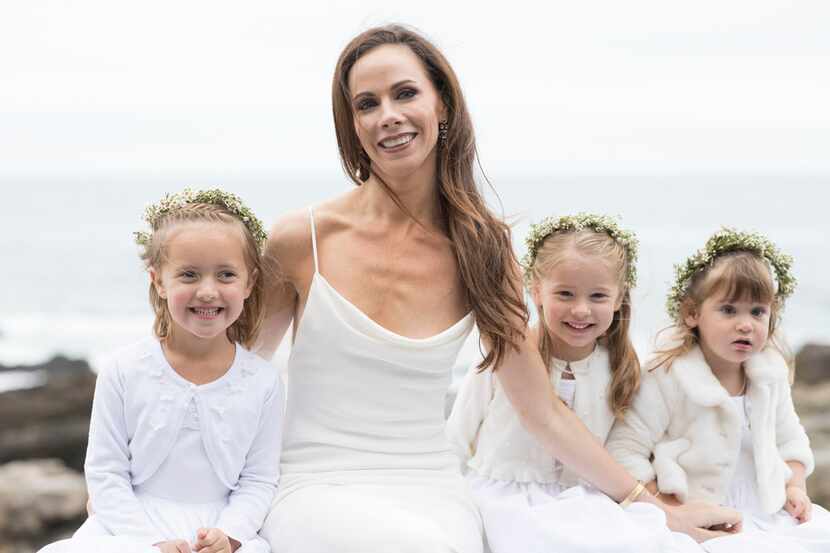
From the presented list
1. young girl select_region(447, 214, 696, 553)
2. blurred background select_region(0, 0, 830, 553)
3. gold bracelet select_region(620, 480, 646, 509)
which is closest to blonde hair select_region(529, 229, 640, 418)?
young girl select_region(447, 214, 696, 553)

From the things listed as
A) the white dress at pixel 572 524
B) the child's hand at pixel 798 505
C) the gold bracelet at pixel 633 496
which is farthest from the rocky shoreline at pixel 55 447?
the white dress at pixel 572 524

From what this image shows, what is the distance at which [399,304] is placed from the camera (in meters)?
3.12

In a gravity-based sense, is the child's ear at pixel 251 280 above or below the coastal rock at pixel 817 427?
above

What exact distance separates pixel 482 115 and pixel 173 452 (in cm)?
2319

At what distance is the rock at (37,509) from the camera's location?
7.73 meters

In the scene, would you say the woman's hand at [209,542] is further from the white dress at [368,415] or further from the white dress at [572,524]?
the white dress at [572,524]

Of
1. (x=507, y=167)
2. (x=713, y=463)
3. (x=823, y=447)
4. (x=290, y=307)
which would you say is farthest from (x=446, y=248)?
(x=507, y=167)

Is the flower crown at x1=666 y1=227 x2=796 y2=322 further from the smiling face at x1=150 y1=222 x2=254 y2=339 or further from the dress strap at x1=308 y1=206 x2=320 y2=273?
the smiling face at x1=150 y1=222 x2=254 y2=339

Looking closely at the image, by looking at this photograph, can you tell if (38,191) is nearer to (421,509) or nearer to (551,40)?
(551,40)

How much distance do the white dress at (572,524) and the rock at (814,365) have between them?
8146mm

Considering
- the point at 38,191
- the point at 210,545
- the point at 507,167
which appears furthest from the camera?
the point at 507,167

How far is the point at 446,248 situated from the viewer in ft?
10.6

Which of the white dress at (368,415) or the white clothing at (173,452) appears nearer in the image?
the white clothing at (173,452)

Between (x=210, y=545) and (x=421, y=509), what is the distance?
0.60 m
